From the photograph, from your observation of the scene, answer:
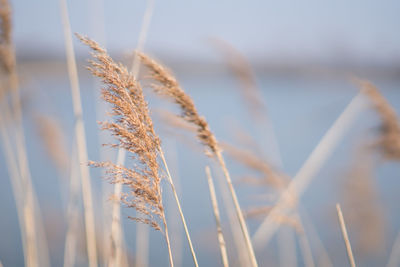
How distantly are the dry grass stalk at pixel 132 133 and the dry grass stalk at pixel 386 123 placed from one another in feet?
3.54

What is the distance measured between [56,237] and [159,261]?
5.01 ft

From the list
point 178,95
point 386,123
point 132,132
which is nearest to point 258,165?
point 386,123

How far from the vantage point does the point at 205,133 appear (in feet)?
3.48

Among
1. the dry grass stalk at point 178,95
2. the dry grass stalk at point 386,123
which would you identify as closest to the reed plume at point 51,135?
the dry grass stalk at point 178,95

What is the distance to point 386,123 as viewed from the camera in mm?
1603

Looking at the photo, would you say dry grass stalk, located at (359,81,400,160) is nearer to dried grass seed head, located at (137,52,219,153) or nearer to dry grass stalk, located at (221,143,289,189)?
dry grass stalk, located at (221,143,289,189)

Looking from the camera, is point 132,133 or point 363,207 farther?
point 363,207

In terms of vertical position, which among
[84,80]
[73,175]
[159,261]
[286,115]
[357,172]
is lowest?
[159,261]

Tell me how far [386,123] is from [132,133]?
1316mm

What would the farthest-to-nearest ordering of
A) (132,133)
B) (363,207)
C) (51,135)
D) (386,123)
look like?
(363,207) < (51,135) < (386,123) < (132,133)

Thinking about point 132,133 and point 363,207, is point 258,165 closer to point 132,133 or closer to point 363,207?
point 132,133

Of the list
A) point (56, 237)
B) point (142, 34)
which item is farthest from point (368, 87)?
point (56, 237)

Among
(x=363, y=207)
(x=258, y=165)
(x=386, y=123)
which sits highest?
(x=386, y=123)

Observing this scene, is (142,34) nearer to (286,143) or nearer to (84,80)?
(286,143)
